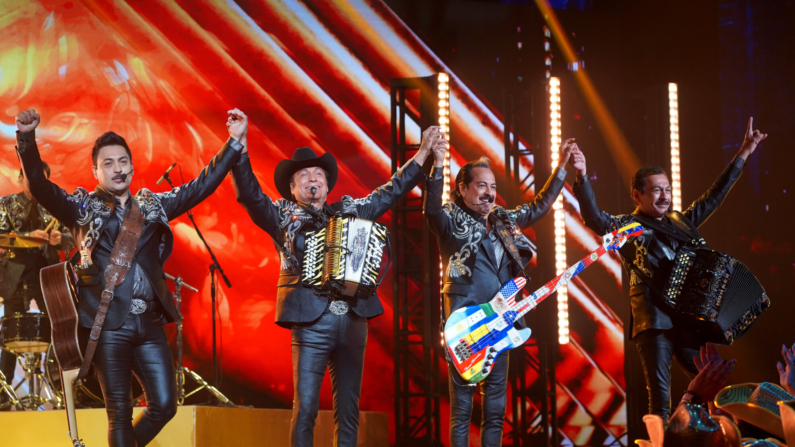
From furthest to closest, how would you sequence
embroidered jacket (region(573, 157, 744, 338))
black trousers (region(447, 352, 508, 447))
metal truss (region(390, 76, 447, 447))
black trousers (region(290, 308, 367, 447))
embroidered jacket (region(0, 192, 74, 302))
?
embroidered jacket (region(0, 192, 74, 302)), metal truss (region(390, 76, 447, 447)), embroidered jacket (region(573, 157, 744, 338)), black trousers (region(447, 352, 508, 447)), black trousers (region(290, 308, 367, 447))

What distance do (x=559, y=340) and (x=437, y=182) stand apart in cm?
249

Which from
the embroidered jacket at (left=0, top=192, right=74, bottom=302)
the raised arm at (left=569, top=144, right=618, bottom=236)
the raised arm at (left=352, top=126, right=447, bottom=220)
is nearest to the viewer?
the raised arm at (left=352, top=126, right=447, bottom=220)

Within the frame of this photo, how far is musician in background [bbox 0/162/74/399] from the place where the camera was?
645 cm

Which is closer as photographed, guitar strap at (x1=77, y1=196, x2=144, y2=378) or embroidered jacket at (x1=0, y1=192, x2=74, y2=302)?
guitar strap at (x1=77, y1=196, x2=144, y2=378)

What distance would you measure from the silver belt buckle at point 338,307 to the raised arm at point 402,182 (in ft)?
1.91

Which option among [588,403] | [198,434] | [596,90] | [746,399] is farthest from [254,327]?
[746,399]

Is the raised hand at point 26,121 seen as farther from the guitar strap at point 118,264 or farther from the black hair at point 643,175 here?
the black hair at point 643,175

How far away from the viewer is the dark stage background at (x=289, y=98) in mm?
7609

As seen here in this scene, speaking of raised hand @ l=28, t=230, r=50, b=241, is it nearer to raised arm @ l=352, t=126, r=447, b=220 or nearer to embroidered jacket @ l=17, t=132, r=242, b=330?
embroidered jacket @ l=17, t=132, r=242, b=330

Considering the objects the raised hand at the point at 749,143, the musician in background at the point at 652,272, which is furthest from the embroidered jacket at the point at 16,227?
the raised hand at the point at 749,143

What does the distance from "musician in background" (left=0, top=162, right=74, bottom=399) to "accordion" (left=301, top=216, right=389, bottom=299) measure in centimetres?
346

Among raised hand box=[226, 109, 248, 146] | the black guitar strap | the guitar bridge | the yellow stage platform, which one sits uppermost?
raised hand box=[226, 109, 248, 146]

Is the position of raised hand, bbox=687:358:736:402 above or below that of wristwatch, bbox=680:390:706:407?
above

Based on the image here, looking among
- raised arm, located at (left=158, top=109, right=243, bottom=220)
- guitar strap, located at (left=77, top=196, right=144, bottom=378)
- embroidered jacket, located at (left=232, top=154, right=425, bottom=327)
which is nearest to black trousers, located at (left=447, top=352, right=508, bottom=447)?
embroidered jacket, located at (left=232, top=154, right=425, bottom=327)
